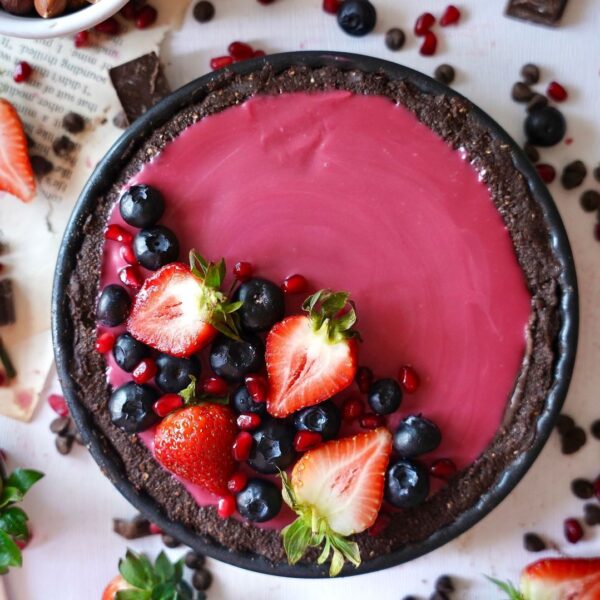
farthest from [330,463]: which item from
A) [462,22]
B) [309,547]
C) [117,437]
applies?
[462,22]

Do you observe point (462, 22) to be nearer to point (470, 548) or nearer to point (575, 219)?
point (575, 219)

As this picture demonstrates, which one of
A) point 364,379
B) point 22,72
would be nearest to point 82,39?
point 22,72

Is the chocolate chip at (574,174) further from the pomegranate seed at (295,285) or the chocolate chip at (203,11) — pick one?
the chocolate chip at (203,11)

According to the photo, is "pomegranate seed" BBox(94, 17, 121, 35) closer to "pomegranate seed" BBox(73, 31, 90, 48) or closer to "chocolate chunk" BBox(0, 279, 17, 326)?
"pomegranate seed" BBox(73, 31, 90, 48)

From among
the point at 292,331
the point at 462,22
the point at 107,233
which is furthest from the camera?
the point at 462,22

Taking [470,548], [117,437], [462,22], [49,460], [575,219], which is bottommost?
[49,460]

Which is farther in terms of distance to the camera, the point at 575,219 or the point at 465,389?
the point at 575,219

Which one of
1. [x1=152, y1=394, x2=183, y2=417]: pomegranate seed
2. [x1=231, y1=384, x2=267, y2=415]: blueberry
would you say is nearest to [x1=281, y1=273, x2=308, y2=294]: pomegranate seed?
[x1=231, y1=384, x2=267, y2=415]: blueberry
